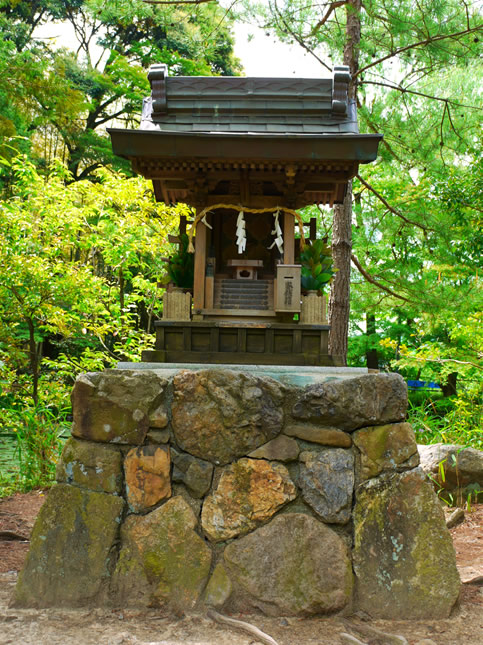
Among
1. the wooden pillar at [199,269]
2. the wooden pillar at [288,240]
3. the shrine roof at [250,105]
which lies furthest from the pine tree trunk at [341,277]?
the wooden pillar at [199,269]

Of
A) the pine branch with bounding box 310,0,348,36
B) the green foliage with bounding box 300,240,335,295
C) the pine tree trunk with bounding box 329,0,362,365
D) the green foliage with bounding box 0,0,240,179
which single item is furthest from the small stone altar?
the green foliage with bounding box 0,0,240,179

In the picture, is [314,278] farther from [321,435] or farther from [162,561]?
[162,561]

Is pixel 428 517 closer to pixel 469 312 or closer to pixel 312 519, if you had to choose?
pixel 312 519

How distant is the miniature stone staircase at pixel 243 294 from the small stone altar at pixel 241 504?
860 mm

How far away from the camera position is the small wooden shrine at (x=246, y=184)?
4145mm

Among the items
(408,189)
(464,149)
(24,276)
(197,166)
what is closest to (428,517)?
(197,166)

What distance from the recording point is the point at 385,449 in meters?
3.72

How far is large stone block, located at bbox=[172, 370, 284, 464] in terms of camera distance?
12.3 ft

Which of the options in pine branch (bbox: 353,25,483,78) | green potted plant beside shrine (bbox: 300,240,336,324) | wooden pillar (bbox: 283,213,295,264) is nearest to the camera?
green potted plant beside shrine (bbox: 300,240,336,324)

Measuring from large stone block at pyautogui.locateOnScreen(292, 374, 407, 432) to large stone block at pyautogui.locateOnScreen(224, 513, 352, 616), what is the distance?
68 centimetres

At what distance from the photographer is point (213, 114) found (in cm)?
463

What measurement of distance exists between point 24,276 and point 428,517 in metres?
5.75

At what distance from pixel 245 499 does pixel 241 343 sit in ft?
3.98

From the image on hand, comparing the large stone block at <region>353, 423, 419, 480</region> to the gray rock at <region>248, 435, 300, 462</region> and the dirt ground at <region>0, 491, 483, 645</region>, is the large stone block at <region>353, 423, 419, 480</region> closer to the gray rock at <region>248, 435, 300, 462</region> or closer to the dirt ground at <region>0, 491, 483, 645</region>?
the gray rock at <region>248, 435, 300, 462</region>
